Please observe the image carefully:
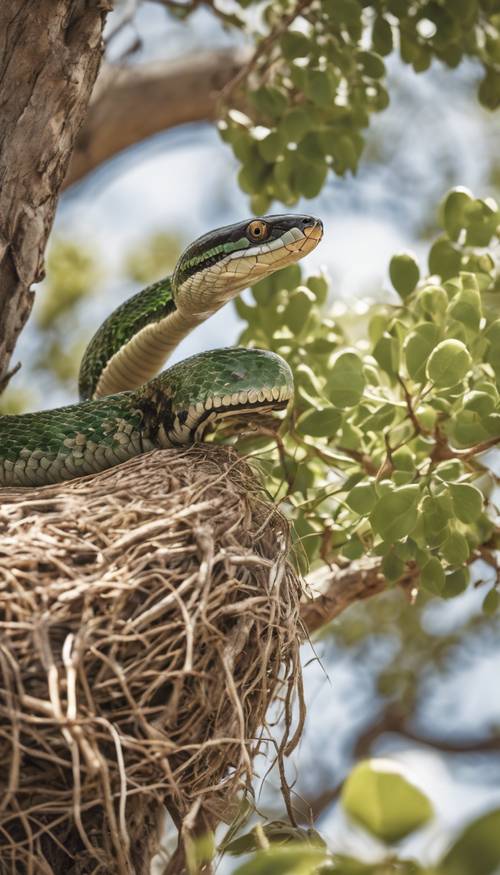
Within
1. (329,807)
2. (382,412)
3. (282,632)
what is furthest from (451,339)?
(329,807)

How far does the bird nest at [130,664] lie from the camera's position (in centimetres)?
130

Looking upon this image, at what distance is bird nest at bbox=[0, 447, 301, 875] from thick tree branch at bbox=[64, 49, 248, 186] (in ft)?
8.17

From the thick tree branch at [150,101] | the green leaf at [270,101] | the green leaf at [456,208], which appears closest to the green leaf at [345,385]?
the green leaf at [456,208]

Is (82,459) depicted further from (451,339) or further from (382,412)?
(451,339)

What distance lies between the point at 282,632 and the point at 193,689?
19 cm

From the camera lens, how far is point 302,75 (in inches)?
88.9

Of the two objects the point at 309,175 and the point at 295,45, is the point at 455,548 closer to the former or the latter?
the point at 309,175

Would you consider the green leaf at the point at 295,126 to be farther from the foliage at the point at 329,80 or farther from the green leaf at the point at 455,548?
the green leaf at the point at 455,548

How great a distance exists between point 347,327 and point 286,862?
1711 millimetres

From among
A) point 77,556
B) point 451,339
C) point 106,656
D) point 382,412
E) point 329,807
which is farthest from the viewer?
point 329,807

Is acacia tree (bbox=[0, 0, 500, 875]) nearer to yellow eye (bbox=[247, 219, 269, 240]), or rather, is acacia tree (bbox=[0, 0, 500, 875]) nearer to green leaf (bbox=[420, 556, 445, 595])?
green leaf (bbox=[420, 556, 445, 595])

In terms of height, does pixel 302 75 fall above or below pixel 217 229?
above

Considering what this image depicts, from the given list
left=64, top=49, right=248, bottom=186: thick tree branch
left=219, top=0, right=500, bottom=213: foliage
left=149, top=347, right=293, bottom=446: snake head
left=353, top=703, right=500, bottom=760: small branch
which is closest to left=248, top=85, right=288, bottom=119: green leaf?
left=219, top=0, right=500, bottom=213: foliage

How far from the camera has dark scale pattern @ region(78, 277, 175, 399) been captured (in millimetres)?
2111
